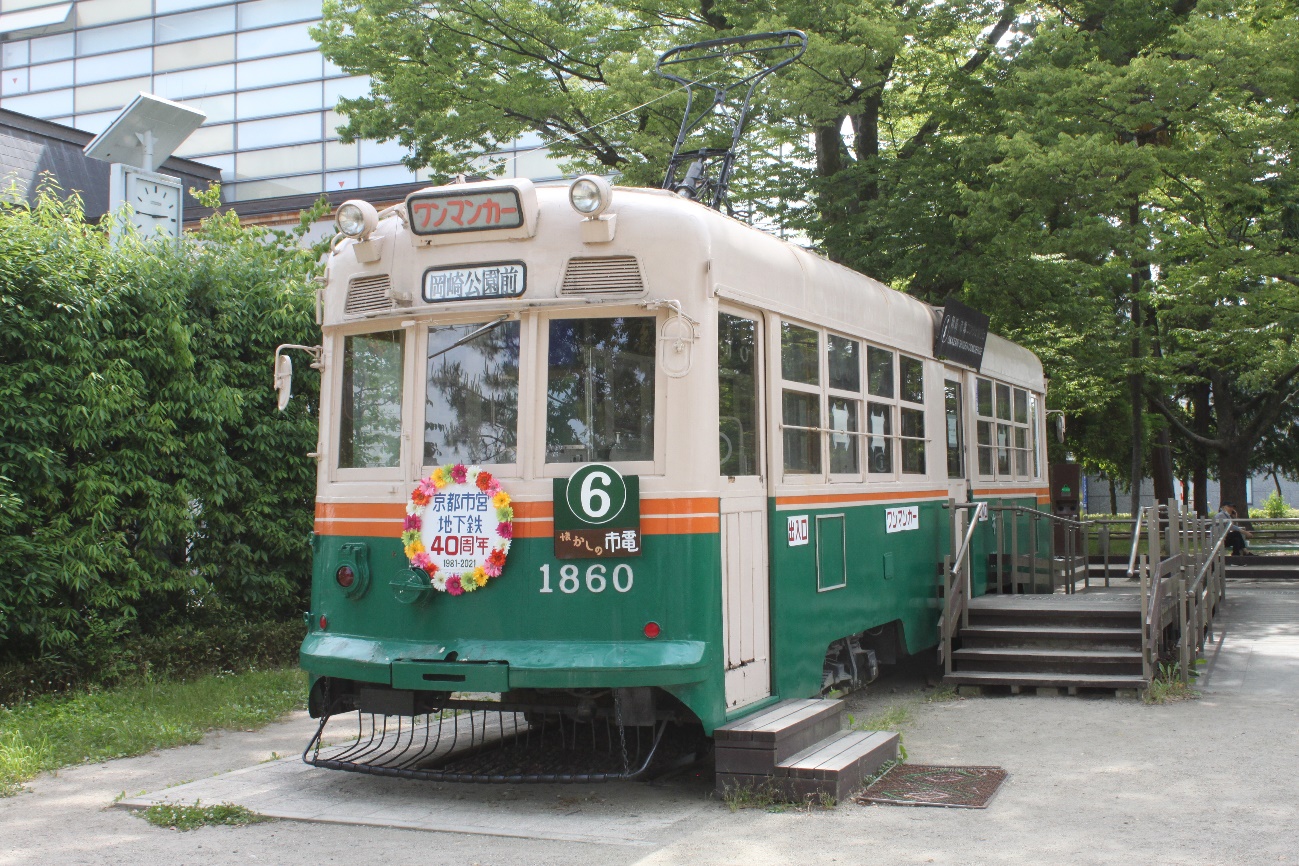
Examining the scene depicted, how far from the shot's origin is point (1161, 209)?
782 inches

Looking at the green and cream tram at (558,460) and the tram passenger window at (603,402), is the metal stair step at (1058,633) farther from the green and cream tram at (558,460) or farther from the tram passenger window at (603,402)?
the tram passenger window at (603,402)

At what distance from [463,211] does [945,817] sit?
13.0ft

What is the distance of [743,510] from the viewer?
7.03m

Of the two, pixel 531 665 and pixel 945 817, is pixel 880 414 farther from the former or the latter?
pixel 531 665

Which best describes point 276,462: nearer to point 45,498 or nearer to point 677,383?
point 45,498

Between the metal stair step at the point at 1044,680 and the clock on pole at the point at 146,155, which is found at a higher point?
the clock on pole at the point at 146,155

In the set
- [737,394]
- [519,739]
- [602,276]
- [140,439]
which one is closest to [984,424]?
[737,394]

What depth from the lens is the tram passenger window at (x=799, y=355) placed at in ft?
25.2

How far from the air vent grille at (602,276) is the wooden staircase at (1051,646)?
5.11 m

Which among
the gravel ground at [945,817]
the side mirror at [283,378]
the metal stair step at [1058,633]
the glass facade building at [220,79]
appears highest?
the glass facade building at [220,79]

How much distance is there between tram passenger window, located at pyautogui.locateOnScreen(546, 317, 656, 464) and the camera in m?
6.59

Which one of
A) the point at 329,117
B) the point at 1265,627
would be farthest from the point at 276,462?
the point at 329,117

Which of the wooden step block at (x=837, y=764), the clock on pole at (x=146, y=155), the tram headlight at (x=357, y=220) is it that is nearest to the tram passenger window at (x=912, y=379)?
the wooden step block at (x=837, y=764)

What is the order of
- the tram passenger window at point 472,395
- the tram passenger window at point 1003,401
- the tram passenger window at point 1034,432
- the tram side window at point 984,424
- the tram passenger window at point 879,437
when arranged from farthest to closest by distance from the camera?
the tram passenger window at point 1034,432 → the tram passenger window at point 1003,401 → the tram side window at point 984,424 → the tram passenger window at point 879,437 → the tram passenger window at point 472,395
